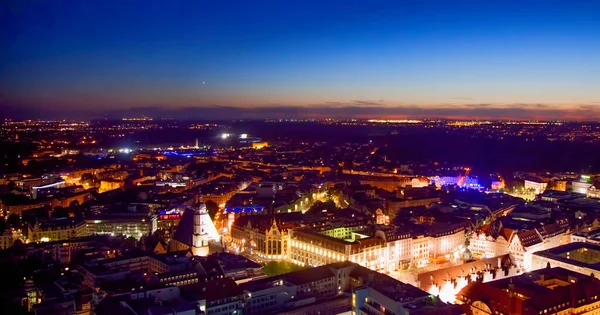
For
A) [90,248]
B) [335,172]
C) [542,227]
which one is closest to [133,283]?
[90,248]

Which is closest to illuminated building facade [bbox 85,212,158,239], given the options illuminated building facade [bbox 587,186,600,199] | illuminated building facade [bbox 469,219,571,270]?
illuminated building facade [bbox 469,219,571,270]

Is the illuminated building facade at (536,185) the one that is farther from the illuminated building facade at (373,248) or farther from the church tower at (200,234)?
the church tower at (200,234)

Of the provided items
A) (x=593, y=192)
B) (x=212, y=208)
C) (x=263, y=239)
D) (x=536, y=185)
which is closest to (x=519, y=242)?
(x=263, y=239)

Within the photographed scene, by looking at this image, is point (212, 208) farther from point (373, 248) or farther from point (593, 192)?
point (593, 192)

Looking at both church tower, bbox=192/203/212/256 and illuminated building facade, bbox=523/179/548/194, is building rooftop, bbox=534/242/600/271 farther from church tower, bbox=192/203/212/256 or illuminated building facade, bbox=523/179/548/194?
illuminated building facade, bbox=523/179/548/194

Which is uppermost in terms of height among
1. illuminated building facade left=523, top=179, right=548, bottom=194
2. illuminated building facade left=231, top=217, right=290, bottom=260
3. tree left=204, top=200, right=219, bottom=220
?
illuminated building facade left=231, top=217, right=290, bottom=260

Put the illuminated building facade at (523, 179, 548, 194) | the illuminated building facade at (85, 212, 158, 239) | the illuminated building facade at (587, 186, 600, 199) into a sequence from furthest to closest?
the illuminated building facade at (523, 179, 548, 194), the illuminated building facade at (587, 186, 600, 199), the illuminated building facade at (85, 212, 158, 239)

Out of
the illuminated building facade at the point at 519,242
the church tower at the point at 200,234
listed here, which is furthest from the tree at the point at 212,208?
the illuminated building facade at the point at 519,242

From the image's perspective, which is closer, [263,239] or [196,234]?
[196,234]
